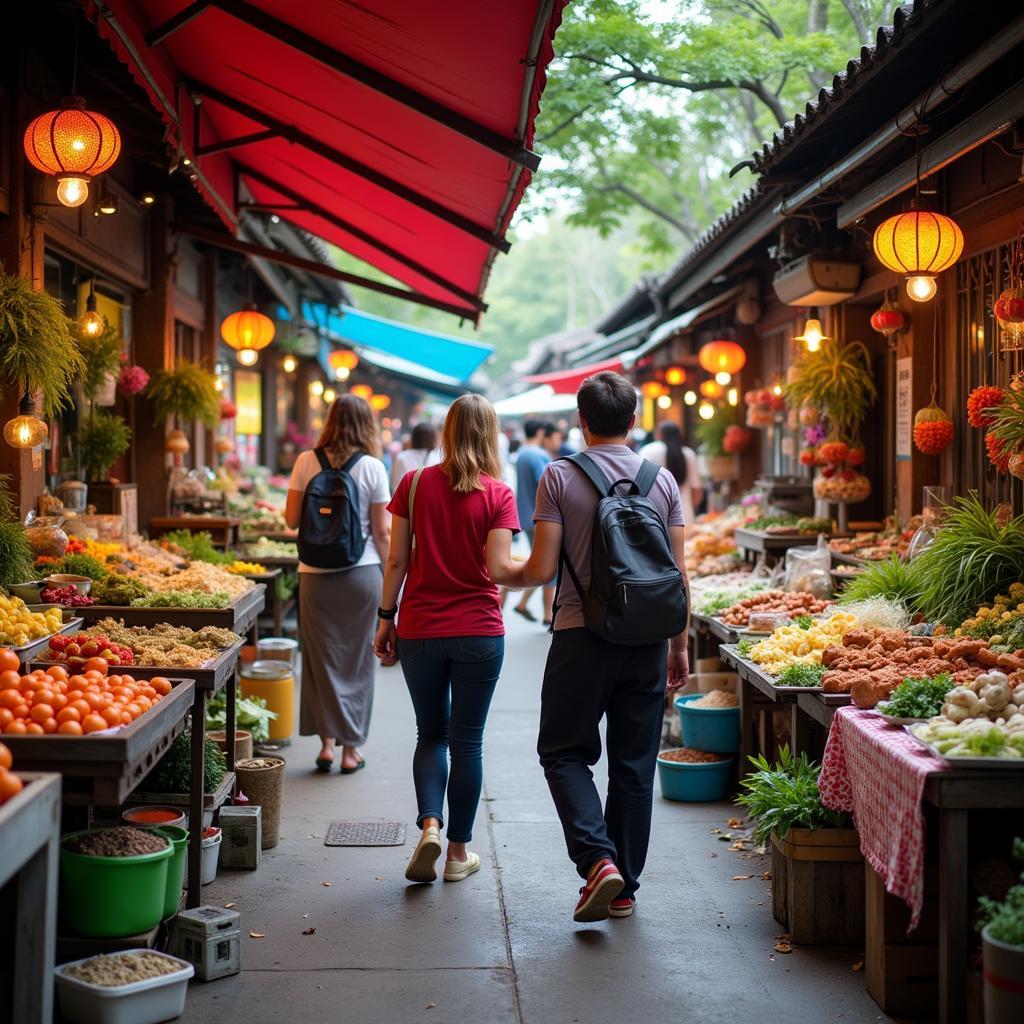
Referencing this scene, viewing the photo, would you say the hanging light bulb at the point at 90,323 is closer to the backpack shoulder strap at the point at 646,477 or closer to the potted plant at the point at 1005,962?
the backpack shoulder strap at the point at 646,477

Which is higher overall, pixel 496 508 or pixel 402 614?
pixel 496 508

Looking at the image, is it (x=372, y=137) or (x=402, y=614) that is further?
(x=372, y=137)

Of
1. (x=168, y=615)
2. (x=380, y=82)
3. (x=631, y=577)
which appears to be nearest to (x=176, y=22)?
(x=380, y=82)

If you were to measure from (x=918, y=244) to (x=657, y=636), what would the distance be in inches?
125

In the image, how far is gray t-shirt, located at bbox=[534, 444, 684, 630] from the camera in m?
5.20

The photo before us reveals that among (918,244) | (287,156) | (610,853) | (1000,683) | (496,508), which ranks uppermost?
(287,156)

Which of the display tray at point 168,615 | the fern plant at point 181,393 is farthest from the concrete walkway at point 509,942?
the fern plant at point 181,393

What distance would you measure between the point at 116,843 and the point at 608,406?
265 centimetres

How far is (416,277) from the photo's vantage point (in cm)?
1330

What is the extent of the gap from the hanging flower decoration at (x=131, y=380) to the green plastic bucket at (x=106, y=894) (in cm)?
638

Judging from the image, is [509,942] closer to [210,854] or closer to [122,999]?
[210,854]

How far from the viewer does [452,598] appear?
566 centimetres

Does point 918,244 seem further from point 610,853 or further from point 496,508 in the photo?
point 610,853

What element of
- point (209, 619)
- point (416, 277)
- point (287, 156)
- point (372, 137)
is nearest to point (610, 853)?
point (209, 619)
